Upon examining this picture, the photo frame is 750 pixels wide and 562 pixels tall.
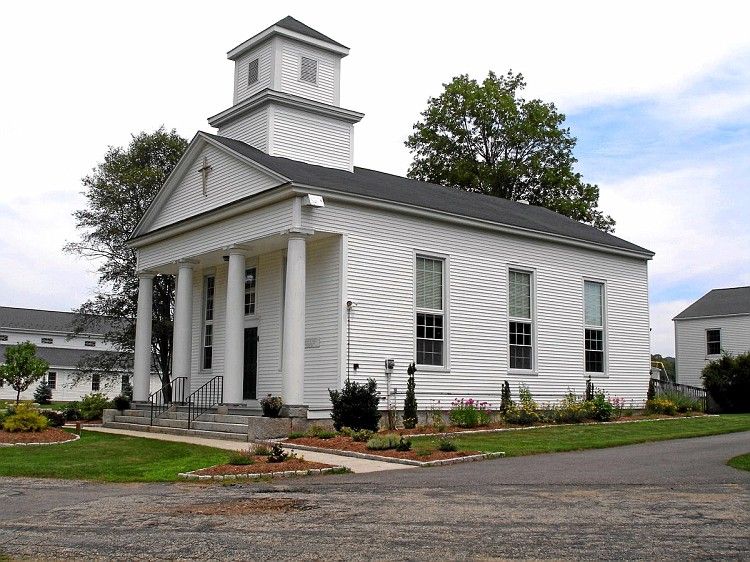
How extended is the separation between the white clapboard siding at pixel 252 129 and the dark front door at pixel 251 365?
213 inches

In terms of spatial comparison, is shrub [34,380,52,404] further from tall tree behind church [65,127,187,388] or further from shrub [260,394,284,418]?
shrub [260,394,284,418]

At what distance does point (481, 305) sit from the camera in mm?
24000

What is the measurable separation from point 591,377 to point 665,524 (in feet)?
61.7

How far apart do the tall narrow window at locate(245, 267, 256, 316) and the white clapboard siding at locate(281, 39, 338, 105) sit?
5.54 m

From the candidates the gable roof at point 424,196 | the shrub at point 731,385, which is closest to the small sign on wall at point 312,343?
the gable roof at point 424,196

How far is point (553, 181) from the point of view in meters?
43.3

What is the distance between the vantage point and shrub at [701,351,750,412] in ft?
115

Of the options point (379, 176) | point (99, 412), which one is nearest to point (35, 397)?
point (99, 412)

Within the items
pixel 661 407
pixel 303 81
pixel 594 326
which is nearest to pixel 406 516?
pixel 303 81

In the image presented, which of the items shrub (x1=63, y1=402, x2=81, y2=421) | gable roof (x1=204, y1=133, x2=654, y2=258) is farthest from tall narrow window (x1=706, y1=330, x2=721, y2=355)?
shrub (x1=63, y1=402, x2=81, y2=421)

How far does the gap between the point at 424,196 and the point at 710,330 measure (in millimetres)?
28420

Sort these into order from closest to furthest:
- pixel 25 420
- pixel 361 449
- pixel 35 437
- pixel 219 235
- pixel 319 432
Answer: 1. pixel 361 449
2. pixel 319 432
3. pixel 35 437
4. pixel 25 420
5. pixel 219 235

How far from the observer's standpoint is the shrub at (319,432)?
60.8ft

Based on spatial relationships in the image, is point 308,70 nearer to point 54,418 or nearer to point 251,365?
point 251,365
